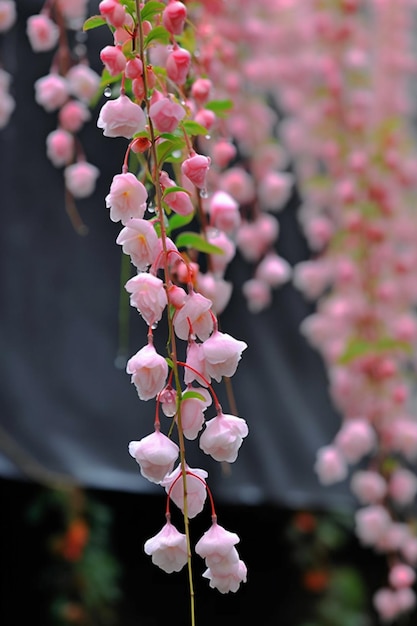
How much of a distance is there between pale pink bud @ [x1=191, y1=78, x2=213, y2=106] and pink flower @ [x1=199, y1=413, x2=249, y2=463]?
1.39 ft

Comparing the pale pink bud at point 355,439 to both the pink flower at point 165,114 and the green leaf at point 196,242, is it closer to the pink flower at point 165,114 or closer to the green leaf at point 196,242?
the green leaf at point 196,242

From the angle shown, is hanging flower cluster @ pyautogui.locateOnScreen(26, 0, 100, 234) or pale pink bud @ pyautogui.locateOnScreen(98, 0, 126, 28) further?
hanging flower cluster @ pyautogui.locateOnScreen(26, 0, 100, 234)

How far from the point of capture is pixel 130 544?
212 cm

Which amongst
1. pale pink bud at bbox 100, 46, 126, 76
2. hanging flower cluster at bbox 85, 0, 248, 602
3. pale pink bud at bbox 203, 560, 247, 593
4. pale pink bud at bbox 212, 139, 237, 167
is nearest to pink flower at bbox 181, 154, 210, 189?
hanging flower cluster at bbox 85, 0, 248, 602

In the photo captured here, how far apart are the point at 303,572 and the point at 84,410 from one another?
848 mm

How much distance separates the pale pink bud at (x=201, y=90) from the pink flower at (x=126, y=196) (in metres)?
0.30

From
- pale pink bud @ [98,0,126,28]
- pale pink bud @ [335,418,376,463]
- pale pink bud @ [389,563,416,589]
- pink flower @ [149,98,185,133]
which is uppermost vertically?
pale pink bud @ [98,0,126,28]

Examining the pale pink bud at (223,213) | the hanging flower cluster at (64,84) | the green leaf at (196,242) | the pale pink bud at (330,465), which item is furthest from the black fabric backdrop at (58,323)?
the green leaf at (196,242)

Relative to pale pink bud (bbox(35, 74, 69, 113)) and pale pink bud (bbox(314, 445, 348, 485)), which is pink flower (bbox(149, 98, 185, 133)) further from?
pale pink bud (bbox(314, 445, 348, 485))

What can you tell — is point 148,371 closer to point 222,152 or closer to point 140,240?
point 140,240

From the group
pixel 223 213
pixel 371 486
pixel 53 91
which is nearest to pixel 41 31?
pixel 53 91

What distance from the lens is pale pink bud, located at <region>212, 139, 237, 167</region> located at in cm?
115

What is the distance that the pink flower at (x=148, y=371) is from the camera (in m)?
0.64

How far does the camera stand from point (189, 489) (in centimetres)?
67
